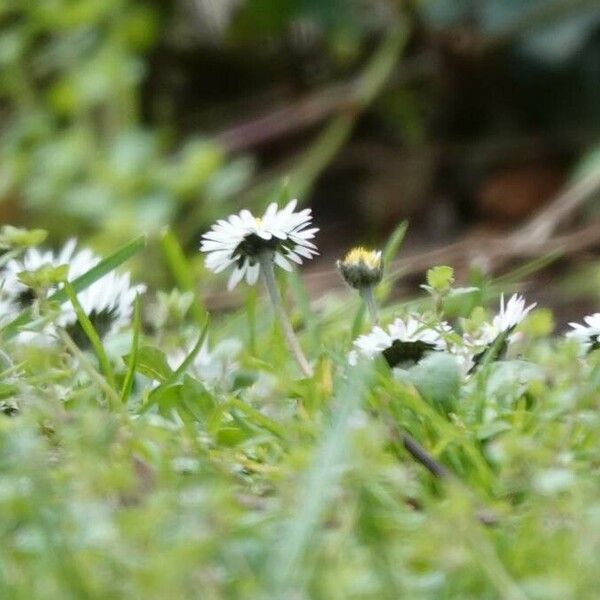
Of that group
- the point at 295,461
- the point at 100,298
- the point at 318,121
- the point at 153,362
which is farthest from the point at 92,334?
the point at 318,121

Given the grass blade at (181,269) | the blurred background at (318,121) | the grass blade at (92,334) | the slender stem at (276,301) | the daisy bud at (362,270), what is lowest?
the grass blade at (92,334)

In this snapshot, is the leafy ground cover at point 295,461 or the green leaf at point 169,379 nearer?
the leafy ground cover at point 295,461

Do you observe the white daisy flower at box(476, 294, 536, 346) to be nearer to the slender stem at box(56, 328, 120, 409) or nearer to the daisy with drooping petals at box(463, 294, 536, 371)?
the daisy with drooping petals at box(463, 294, 536, 371)

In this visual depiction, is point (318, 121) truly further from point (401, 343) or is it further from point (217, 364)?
point (401, 343)

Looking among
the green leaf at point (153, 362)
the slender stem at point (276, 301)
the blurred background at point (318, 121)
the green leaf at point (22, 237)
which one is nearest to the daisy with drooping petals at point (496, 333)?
the slender stem at point (276, 301)

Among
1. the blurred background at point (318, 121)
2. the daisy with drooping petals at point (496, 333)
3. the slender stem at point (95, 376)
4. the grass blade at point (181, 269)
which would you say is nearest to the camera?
the slender stem at point (95, 376)

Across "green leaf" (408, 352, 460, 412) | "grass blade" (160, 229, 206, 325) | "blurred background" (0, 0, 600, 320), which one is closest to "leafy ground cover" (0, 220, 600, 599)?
"green leaf" (408, 352, 460, 412)

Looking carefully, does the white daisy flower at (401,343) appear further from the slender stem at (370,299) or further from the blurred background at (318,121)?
the blurred background at (318,121)
